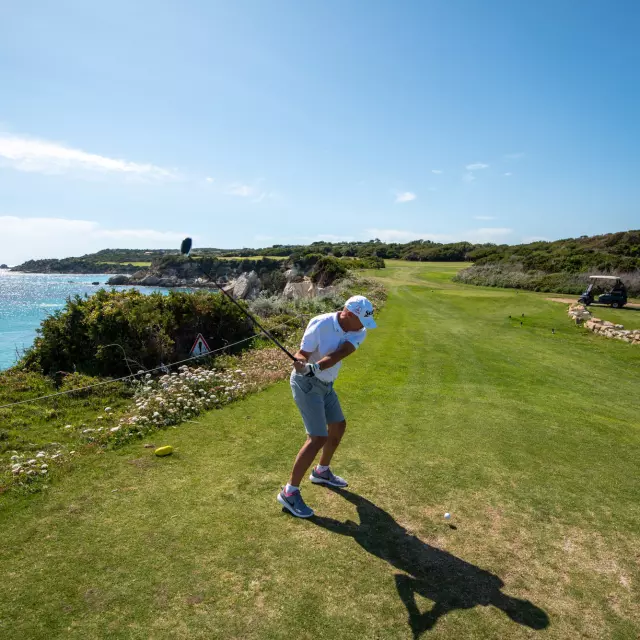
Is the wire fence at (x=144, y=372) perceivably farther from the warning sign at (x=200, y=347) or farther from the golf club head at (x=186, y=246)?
the golf club head at (x=186, y=246)

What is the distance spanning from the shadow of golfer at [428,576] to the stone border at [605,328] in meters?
15.7

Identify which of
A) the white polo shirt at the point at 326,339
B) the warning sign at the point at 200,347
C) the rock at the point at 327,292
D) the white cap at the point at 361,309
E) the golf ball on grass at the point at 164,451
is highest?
the white cap at the point at 361,309

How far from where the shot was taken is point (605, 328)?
17.5m

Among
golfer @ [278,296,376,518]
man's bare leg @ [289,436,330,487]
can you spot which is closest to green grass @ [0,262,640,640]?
golfer @ [278,296,376,518]

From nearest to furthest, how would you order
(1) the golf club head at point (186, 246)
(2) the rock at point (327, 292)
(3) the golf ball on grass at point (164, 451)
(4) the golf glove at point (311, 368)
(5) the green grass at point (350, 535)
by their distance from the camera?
1. (5) the green grass at point (350, 535)
2. (4) the golf glove at point (311, 368)
3. (1) the golf club head at point (186, 246)
4. (3) the golf ball on grass at point (164, 451)
5. (2) the rock at point (327, 292)

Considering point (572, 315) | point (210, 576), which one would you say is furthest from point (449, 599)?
point (572, 315)

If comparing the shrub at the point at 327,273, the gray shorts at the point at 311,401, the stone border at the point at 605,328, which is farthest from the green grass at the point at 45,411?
the shrub at the point at 327,273

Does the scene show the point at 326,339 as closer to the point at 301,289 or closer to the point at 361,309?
the point at 361,309

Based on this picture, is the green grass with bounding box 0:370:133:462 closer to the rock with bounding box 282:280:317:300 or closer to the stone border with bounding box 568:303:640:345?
the stone border with bounding box 568:303:640:345

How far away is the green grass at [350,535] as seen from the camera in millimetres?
3273

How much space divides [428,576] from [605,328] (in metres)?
17.6

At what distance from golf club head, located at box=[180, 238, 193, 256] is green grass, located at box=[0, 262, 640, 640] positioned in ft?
9.20

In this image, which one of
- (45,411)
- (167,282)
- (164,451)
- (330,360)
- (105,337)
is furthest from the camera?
(167,282)

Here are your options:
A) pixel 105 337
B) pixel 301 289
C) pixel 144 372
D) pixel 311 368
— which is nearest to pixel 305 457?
pixel 311 368
